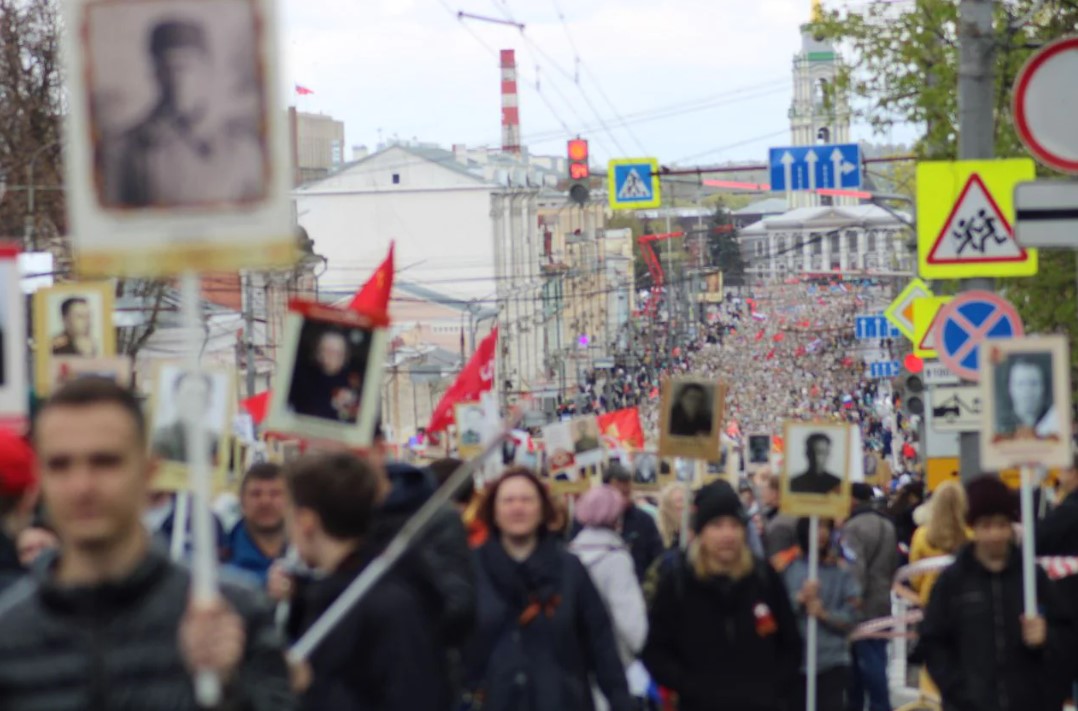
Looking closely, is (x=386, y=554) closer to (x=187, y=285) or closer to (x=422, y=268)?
(x=187, y=285)

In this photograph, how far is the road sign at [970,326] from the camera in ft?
46.0

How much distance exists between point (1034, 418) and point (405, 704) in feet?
13.4

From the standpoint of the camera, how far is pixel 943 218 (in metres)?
13.9

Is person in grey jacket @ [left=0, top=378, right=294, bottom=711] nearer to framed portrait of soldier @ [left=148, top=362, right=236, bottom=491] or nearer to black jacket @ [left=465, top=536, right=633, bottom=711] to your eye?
black jacket @ [left=465, top=536, right=633, bottom=711]

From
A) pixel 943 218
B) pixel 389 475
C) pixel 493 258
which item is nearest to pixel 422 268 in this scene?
pixel 493 258

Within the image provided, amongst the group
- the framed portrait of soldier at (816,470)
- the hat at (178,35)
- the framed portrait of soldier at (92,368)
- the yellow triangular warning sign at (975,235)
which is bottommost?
the framed portrait of soldier at (816,470)

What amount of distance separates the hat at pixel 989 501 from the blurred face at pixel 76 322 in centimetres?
387

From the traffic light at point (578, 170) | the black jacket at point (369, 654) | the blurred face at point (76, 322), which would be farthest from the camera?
the traffic light at point (578, 170)

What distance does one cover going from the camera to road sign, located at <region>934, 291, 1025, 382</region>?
46.0 feet

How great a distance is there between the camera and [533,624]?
8.34 meters

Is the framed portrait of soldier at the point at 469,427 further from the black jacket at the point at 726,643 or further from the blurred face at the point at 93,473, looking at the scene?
the blurred face at the point at 93,473

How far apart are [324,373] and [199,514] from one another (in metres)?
2.82

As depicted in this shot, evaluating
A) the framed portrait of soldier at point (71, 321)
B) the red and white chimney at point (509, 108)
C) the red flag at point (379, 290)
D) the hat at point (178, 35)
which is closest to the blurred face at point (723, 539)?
the framed portrait of soldier at point (71, 321)

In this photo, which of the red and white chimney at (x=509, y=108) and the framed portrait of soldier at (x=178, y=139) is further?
the red and white chimney at (x=509, y=108)
